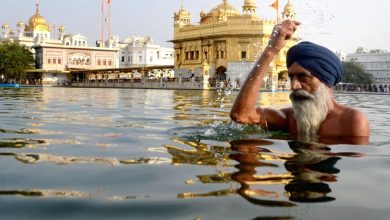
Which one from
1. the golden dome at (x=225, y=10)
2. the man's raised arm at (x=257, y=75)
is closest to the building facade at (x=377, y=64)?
the golden dome at (x=225, y=10)

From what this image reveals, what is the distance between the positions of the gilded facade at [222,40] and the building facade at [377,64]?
48.1m

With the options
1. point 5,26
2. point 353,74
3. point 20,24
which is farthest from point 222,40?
point 5,26

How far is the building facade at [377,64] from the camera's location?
9288 centimetres

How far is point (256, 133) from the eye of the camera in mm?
4730

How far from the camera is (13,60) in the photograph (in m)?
60.9

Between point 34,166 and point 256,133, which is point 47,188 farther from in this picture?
point 256,133

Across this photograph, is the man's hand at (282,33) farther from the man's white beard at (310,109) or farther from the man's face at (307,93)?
the man's white beard at (310,109)

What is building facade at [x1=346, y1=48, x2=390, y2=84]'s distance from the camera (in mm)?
92875

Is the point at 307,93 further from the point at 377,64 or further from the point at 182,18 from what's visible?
the point at 377,64

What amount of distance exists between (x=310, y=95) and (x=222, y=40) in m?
44.0

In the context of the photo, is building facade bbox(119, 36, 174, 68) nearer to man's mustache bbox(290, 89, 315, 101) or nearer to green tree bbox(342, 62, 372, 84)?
green tree bbox(342, 62, 372, 84)

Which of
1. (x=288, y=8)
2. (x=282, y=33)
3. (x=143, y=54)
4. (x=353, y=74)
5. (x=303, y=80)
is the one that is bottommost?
(x=303, y=80)

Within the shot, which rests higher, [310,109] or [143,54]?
[143,54]

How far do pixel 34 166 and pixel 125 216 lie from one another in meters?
1.26
